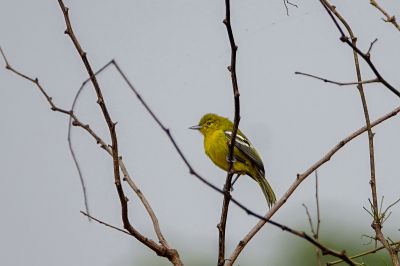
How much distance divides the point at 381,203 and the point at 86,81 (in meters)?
1.29

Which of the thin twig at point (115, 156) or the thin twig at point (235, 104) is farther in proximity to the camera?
the thin twig at point (115, 156)

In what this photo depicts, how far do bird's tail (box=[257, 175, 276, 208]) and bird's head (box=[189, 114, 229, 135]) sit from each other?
2.87 feet

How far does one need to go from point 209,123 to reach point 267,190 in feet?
3.94

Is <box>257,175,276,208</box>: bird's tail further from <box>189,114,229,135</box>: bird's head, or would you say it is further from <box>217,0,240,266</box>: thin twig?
<box>217,0,240,266</box>: thin twig

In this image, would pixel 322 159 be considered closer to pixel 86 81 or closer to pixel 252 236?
pixel 252 236

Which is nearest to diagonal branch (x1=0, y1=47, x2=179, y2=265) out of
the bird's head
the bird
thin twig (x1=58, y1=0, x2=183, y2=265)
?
thin twig (x1=58, y1=0, x2=183, y2=265)

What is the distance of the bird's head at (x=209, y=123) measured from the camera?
7186mm

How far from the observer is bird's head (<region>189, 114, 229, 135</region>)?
23.6 ft

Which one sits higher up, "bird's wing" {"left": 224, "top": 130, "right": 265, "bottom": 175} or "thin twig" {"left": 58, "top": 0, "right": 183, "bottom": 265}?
"bird's wing" {"left": 224, "top": 130, "right": 265, "bottom": 175}

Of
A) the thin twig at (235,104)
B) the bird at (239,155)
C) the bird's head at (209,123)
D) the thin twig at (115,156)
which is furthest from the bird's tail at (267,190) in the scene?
the thin twig at (115,156)

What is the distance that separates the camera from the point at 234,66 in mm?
2688

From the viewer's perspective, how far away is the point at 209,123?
7.30m

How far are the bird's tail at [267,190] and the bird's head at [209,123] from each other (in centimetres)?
87

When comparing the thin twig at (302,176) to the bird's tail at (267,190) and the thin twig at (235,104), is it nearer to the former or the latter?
the thin twig at (235,104)
